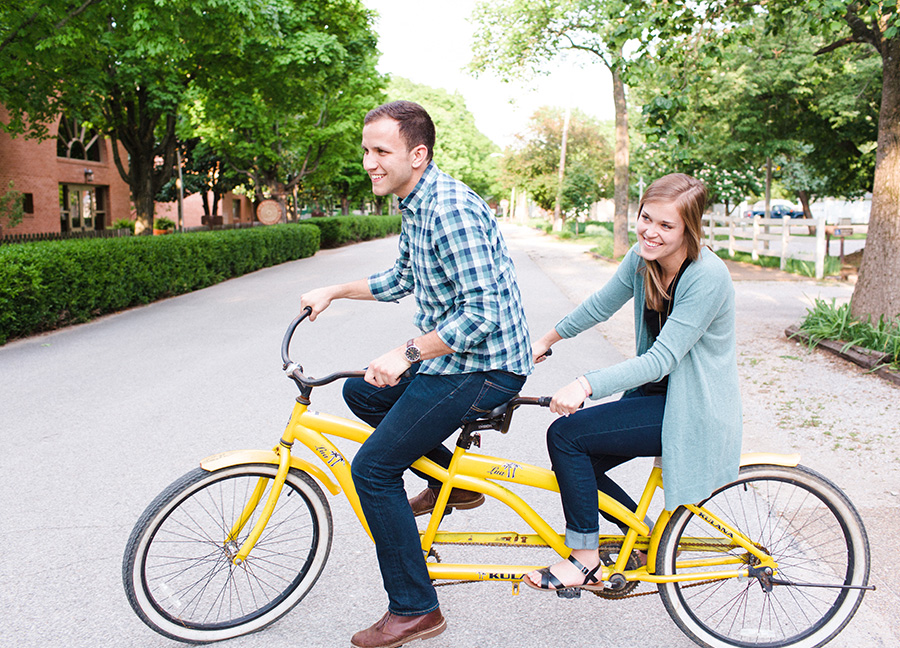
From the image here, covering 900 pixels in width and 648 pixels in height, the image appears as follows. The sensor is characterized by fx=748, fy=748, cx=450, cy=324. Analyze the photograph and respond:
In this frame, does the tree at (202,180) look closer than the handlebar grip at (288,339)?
No

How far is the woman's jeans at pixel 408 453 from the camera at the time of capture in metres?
2.52

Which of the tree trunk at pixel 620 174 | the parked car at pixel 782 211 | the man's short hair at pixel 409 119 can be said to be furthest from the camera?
the parked car at pixel 782 211

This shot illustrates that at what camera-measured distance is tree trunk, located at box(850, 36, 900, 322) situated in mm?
8359

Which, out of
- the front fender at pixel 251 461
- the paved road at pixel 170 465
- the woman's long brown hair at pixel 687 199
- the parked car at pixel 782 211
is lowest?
the paved road at pixel 170 465

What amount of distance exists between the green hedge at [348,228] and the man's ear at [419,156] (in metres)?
28.6

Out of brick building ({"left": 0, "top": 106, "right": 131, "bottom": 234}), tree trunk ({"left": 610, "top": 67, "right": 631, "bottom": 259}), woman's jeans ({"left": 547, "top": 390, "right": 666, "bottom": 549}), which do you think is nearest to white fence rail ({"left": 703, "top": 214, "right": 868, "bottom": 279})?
tree trunk ({"left": 610, "top": 67, "right": 631, "bottom": 259})

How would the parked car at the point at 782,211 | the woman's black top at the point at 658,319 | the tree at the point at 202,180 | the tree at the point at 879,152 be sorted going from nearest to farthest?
the woman's black top at the point at 658,319
the tree at the point at 879,152
the tree at the point at 202,180
the parked car at the point at 782,211

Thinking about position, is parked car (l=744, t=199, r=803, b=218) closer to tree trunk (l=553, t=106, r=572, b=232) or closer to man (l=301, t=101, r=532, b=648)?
tree trunk (l=553, t=106, r=572, b=232)

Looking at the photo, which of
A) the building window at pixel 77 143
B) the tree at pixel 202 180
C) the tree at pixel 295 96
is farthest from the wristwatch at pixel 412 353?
the tree at pixel 202 180

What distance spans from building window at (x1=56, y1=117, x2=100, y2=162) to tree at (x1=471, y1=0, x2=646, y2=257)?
15800 millimetres

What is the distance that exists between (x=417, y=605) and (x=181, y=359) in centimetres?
620

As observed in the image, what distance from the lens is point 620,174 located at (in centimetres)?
2366

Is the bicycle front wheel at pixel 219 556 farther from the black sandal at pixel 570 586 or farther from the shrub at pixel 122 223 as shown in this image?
the shrub at pixel 122 223

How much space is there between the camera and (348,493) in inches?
110
